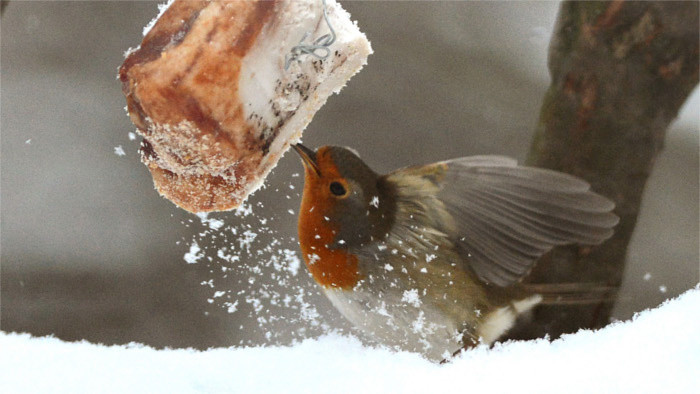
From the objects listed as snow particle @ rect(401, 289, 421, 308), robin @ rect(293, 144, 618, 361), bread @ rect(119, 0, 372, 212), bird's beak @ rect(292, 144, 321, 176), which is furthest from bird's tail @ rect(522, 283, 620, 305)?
bread @ rect(119, 0, 372, 212)

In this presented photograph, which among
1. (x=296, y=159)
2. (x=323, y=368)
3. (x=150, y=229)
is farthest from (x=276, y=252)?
(x=150, y=229)

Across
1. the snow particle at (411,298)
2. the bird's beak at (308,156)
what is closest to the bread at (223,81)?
the bird's beak at (308,156)

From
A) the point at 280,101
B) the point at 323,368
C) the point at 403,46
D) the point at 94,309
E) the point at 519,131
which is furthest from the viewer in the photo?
the point at 94,309

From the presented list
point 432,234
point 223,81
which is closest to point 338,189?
point 432,234

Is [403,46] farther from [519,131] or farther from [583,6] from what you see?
[583,6]

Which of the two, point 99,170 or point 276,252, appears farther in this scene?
point 99,170

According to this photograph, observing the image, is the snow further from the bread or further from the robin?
the bread
